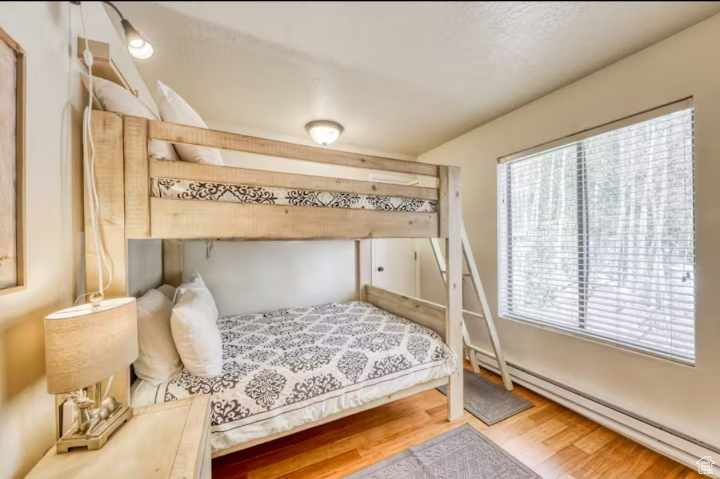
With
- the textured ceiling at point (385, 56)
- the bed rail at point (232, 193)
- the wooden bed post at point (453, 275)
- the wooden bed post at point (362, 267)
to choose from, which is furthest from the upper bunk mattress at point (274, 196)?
the wooden bed post at point (362, 267)

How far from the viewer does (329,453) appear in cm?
156

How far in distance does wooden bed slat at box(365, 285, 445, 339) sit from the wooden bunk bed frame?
4cm

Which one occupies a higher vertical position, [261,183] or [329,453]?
[261,183]

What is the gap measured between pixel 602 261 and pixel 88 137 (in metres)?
2.80

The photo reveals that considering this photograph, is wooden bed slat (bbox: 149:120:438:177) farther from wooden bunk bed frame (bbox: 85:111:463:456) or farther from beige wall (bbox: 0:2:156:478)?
beige wall (bbox: 0:2:156:478)

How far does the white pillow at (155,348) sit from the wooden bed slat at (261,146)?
32.6 inches

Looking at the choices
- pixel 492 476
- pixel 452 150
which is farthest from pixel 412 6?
pixel 452 150

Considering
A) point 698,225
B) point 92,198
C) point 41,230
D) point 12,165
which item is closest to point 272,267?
point 92,198

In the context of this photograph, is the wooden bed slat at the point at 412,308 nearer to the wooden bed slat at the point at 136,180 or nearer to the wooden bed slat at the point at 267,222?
the wooden bed slat at the point at 267,222

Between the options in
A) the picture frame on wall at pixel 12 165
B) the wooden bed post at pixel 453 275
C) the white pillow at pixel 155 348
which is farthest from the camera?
the wooden bed post at pixel 453 275

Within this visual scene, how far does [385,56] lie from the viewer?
58 cm

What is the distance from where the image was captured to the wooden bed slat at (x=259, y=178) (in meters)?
1.15

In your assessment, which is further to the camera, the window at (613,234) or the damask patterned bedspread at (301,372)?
the window at (613,234)

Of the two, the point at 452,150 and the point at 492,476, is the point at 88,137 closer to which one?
the point at 492,476
